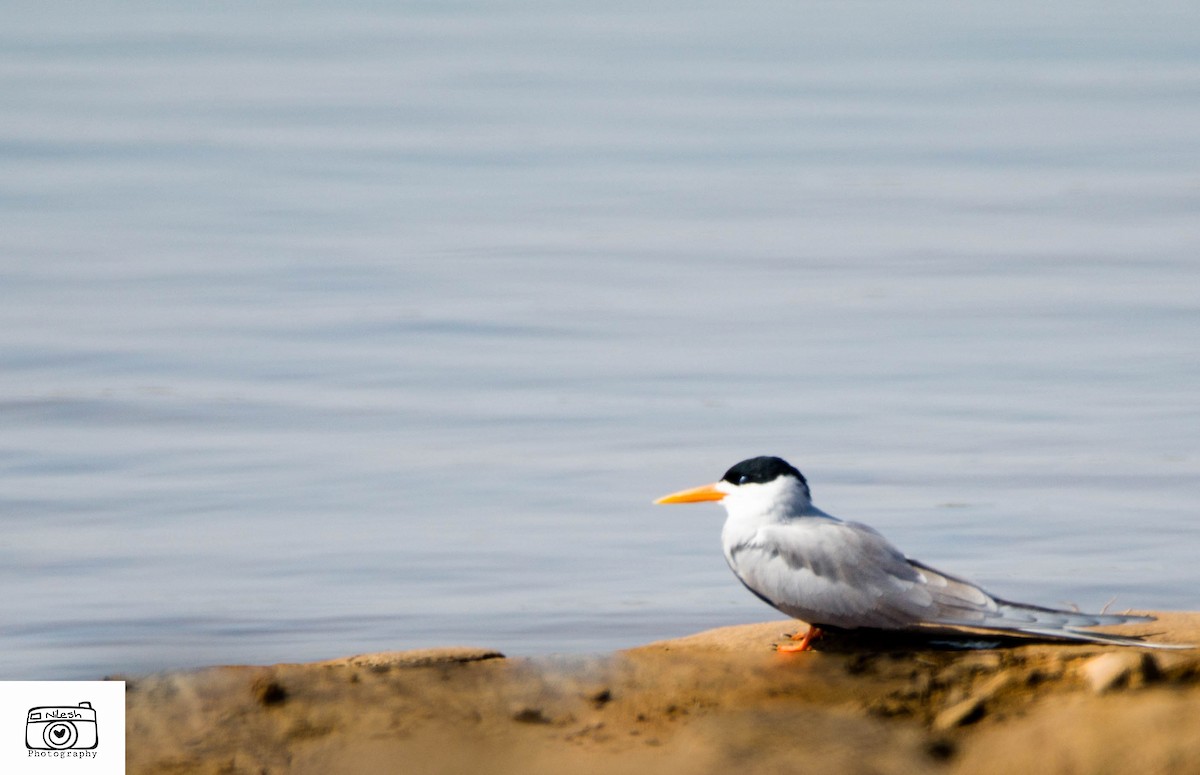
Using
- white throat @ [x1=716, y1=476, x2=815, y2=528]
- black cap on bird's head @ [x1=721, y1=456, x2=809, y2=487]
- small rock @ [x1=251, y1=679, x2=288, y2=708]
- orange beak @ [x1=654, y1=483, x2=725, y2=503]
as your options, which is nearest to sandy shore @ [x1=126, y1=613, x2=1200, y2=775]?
small rock @ [x1=251, y1=679, x2=288, y2=708]

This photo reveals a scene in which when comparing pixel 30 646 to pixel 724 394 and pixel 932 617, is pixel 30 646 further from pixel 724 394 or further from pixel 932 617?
pixel 724 394

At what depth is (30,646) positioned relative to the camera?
22.2ft

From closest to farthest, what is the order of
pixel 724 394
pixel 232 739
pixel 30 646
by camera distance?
1. pixel 232 739
2. pixel 30 646
3. pixel 724 394

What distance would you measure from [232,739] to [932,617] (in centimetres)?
191

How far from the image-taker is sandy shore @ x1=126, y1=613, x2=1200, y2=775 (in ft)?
13.6

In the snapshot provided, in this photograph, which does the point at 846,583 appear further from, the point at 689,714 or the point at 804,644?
the point at 689,714

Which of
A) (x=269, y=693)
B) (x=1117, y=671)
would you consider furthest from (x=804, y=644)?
(x=269, y=693)

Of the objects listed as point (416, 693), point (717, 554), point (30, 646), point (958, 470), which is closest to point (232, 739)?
point (416, 693)

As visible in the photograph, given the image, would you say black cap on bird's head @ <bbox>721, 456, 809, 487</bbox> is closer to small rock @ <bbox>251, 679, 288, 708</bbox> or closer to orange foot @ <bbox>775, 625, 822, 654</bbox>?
orange foot @ <bbox>775, 625, 822, 654</bbox>

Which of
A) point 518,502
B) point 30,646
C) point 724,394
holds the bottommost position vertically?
point 30,646

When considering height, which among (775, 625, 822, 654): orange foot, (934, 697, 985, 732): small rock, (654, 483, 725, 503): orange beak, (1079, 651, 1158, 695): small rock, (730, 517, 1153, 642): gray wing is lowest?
(934, 697, 985, 732): small rock

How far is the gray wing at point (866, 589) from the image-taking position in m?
4.95

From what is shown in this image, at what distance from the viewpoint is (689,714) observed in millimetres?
4445

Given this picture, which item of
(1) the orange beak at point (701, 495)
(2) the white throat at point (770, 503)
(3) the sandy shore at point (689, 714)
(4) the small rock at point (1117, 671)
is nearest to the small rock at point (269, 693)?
(3) the sandy shore at point (689, 714)
